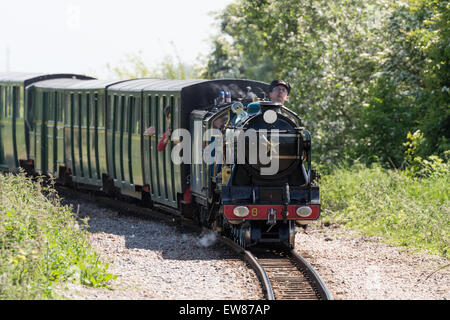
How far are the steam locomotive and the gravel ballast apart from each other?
0.68 m

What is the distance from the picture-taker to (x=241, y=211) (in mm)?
11898

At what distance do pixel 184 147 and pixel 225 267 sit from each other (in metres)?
3.44

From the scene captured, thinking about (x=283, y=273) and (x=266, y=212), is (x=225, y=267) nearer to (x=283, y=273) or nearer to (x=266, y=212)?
(x=283, y=273)

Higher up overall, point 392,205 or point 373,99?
point 373,99

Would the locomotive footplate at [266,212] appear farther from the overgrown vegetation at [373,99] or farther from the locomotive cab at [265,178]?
the overgrown vegetation at [373,99]

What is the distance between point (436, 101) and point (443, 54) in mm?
1179

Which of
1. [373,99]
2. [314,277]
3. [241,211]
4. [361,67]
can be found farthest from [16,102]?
[314,277]

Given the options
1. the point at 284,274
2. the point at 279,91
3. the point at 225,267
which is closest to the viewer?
the point at 284,274

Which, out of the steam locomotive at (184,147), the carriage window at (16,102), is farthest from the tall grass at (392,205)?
the carriage window at (16,102)

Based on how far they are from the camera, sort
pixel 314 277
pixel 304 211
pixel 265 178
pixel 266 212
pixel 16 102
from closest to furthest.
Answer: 1. pixel 314 277
2. pixel 266 212
3. pixel 304 211
4. pixel 265 178
5. pixel 16 102

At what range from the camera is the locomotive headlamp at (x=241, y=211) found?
1186 centimetres

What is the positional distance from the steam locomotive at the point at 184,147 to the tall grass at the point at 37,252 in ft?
8.06

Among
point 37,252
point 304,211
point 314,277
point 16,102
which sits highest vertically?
point 16,102

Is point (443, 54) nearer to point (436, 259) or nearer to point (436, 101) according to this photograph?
point (436, 101)
